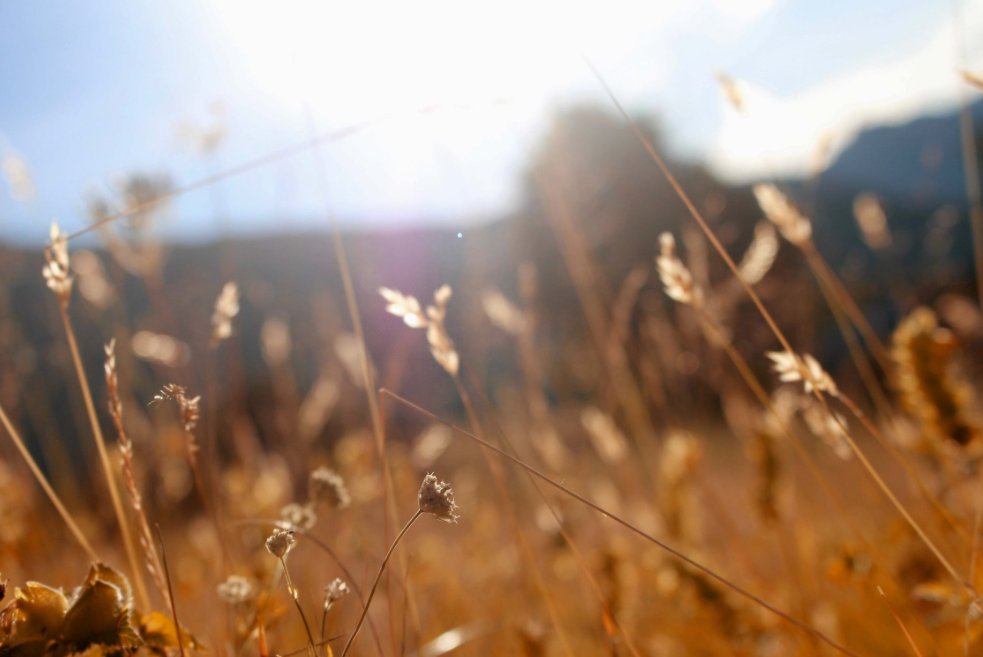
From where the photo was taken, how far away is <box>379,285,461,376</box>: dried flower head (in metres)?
0.74

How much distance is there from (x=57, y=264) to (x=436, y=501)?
18.7 inches

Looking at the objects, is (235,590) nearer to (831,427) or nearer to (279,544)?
(279,544)

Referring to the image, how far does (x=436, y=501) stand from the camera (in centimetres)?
53

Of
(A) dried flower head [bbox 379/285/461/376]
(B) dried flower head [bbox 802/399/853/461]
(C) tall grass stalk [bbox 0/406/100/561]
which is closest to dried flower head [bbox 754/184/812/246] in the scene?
(B) dried flower head [bbox 802/399/853/461]

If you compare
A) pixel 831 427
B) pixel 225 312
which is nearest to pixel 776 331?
pixel 831 427

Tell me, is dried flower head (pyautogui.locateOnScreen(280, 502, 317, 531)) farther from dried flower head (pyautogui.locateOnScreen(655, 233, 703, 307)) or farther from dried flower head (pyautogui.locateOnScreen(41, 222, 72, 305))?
dried flower head (pyautogui.locateOnScreen(655, 233, 703, 307))

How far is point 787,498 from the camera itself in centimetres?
A: 159

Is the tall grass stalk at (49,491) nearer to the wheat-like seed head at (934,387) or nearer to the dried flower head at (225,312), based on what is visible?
the dried flower head at (225,312)

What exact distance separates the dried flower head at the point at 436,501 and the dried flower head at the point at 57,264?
448 millimetres

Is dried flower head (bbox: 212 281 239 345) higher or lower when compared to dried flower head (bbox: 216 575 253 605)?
higher

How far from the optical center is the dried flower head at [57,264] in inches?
28.5

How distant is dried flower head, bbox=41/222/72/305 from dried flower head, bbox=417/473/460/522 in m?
0.45

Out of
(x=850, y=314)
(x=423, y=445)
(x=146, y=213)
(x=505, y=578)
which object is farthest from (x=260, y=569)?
(x=505, y=578)

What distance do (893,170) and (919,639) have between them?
10128 mm
